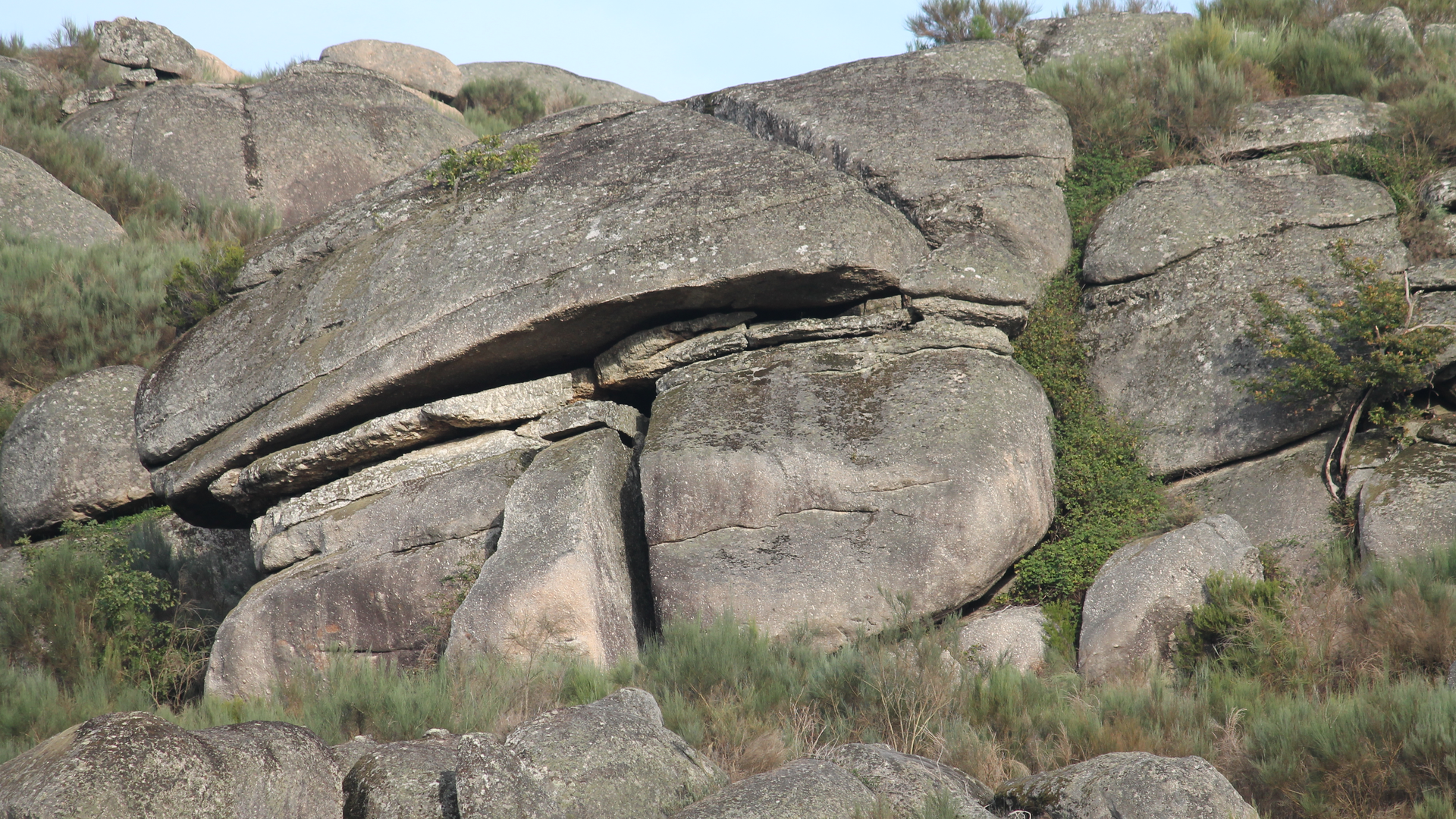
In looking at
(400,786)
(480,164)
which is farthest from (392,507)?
(400,786)

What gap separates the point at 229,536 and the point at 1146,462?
978 cm

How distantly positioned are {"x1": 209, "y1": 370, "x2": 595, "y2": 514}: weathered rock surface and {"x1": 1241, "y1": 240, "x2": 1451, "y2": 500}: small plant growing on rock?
5.94 meters

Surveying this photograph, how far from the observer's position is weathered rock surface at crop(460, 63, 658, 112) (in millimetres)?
24703

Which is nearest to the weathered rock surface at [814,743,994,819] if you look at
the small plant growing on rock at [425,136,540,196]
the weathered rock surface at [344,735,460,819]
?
the weathered rock surface at [344,735,460,819]

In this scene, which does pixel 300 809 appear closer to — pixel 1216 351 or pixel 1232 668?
pixel 1232 668

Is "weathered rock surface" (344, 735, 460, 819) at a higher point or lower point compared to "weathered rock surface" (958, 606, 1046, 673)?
higher

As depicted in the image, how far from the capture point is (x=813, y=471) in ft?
25.1

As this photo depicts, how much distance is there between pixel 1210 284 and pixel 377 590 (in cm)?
779

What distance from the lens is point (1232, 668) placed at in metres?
6.39

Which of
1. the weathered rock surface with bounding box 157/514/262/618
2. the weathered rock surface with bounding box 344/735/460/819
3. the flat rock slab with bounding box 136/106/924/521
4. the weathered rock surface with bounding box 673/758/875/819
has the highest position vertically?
the flat rock slab with bounding box 136/106/924/521

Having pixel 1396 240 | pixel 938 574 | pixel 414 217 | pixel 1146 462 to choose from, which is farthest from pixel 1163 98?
pixel 414 217

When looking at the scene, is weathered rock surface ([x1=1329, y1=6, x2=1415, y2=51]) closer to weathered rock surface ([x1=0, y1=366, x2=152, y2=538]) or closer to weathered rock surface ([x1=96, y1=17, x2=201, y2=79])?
weathered rock surface ([x1=0, y1=366, x2=152, y2=538])

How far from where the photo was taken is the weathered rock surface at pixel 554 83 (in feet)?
81.0

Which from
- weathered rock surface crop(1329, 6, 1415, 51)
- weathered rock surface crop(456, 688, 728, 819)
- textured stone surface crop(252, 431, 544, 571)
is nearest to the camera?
weathered rock surface crop(456, 688, 728, 819)
